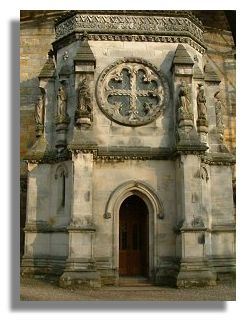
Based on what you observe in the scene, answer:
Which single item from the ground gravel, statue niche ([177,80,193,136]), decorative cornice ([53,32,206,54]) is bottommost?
the ground gravel

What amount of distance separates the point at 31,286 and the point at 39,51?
36.3 ft

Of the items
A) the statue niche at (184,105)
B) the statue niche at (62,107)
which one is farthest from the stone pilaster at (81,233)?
the statue niche at (184,105)

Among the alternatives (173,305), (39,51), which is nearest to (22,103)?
(39,51)

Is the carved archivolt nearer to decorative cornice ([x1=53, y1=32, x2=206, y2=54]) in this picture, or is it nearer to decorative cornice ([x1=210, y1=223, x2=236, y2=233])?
decorative cornice ([x1=210, y1=223, x2=236, y2=233])

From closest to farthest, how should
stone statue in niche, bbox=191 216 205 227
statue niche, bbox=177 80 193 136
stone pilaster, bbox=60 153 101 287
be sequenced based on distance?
1. stone pilaster, bbox=60 153 101 287
2. stone statue in niche, bbox=191 216 205 227
3. statue niche, bbox=177 80 193 136

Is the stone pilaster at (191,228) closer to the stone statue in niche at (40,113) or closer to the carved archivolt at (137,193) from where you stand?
the carved archivolt at (137,193)

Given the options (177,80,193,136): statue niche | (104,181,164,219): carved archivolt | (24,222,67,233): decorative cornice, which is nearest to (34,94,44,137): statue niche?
(24,222,67,233): decorative cornice

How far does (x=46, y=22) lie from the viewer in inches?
731

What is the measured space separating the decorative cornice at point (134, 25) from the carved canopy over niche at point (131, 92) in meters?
0.85

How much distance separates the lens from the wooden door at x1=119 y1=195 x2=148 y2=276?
1332 centimetres

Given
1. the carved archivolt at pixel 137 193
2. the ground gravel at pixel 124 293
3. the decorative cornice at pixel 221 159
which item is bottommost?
the ground gravel at pixel 124 293

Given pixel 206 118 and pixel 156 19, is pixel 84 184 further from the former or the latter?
pixel 156 19

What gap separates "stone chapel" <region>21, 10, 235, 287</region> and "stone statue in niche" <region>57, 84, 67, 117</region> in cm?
3

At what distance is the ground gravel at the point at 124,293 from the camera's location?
1030cm
